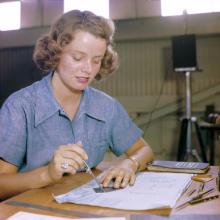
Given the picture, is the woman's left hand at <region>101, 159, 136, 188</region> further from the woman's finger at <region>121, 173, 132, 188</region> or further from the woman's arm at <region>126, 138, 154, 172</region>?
the woman's arm at <region>126, 138, 154, 172</region>

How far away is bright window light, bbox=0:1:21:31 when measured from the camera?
4574mm

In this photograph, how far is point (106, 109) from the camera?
1347mm

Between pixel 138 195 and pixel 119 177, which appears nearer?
pixel 138 195

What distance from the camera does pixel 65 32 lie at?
1.20m

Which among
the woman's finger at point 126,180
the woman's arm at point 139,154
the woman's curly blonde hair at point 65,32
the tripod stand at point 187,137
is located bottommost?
the tripod stand at point 187,137

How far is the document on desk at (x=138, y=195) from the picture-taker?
76 cm

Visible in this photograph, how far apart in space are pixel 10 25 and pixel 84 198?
4274 mm

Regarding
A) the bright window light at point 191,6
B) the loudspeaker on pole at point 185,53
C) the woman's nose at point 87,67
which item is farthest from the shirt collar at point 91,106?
the bright window light at point 191,6

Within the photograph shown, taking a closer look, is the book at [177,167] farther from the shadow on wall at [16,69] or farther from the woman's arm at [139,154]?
the shadow on wall at [16,69]

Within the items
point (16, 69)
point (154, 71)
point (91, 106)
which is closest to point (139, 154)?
point (91, 106)

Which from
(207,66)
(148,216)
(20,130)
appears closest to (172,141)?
(207,66)

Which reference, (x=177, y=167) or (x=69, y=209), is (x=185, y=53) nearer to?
(x=177, y=167)

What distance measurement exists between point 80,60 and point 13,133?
34cm

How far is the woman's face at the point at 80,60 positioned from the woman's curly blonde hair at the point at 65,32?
2cm
